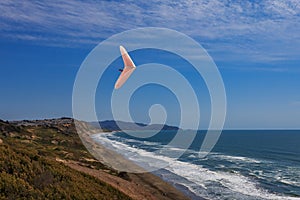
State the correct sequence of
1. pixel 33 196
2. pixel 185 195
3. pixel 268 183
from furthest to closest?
pixel 268 183 < pixel 185 195 < pixel 33 196

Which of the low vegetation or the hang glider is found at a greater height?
the hang glider

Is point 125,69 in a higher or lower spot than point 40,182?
higher

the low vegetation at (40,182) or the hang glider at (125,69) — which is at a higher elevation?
the hang glider at (125,69)

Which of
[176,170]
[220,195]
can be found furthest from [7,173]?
[176,170]

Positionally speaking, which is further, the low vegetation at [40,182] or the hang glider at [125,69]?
the low vegetation at [40,182]

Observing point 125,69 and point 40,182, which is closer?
point 125,69

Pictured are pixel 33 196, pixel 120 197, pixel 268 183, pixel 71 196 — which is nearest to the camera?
pixel 33 196

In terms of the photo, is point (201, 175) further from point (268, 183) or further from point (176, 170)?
point (268, 183)

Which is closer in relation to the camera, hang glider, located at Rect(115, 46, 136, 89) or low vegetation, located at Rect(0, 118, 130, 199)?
hang glider, located at Rect(115, 46, 136, 89)
